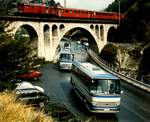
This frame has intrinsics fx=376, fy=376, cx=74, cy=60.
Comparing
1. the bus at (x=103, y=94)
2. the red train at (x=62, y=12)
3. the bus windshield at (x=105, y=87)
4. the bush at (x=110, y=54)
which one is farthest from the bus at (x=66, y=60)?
the bus windshield at (x=105, y=87)

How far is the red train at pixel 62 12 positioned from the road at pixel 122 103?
20.6 meters

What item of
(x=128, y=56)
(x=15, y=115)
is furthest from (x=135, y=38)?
(x=15, y=115)

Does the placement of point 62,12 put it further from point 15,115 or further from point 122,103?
point 15,115

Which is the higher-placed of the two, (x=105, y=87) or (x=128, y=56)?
(x=105, y=87)

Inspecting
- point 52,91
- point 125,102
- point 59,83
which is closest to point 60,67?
point 59,83

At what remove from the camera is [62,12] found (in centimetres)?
7325

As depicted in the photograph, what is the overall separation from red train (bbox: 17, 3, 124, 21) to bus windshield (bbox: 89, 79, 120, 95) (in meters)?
33.1

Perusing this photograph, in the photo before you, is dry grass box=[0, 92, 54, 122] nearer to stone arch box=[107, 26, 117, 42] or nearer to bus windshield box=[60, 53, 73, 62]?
bus windshield box=[60, 53, 73, 62]

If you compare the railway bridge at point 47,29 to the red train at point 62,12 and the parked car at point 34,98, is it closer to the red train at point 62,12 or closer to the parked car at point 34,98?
the red train at point 62,12

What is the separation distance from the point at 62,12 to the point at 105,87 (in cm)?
5223

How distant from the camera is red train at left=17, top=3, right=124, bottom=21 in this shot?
62875mm

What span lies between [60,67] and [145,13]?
4316 centimetres

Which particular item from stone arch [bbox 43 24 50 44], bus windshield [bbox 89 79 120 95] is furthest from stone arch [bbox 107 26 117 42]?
bus windshield [bbox 89 79 120 95]

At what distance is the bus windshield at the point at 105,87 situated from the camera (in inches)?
876
